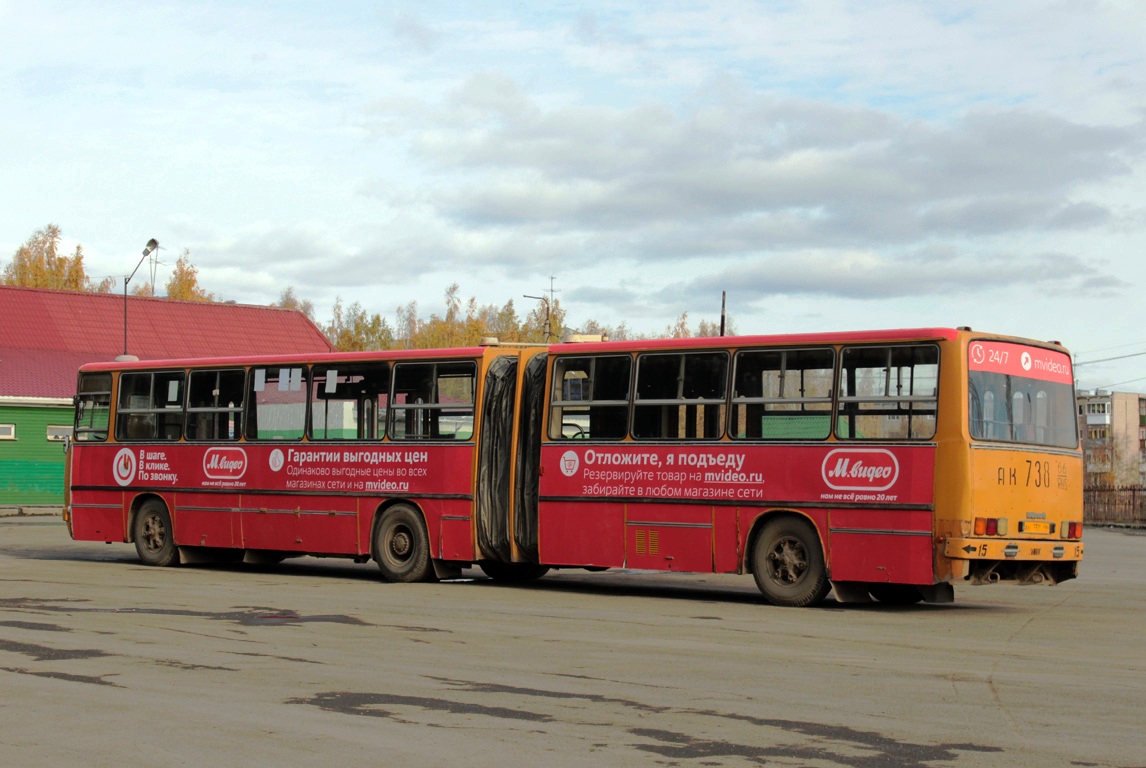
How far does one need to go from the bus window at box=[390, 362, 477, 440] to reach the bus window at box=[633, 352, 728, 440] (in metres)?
2.61

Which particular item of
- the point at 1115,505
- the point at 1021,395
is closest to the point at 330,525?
the point at 1021,395

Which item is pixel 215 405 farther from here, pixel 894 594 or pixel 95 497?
pixel 894 594

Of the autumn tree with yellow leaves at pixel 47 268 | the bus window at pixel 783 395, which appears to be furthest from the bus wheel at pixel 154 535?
the autumn tree with yellow leaves at pixel 47 268

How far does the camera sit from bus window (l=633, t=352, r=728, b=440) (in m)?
17.6

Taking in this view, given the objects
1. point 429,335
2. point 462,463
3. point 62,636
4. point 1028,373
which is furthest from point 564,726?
point 429,335

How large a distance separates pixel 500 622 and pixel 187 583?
634 centimetres

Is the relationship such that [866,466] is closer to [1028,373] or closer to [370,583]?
[1028,373]

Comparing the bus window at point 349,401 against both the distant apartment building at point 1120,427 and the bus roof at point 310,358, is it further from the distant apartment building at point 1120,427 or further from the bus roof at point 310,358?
the distant apartment building at point 1120,427

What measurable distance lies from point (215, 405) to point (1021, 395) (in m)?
11.8

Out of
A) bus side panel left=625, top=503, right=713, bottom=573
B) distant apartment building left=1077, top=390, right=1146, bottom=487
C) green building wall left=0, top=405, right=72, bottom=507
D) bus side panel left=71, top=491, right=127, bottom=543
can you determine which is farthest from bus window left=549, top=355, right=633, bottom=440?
distant apartment building left=1077, top=390, right=1146, bottom=487

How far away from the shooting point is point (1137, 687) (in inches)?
423

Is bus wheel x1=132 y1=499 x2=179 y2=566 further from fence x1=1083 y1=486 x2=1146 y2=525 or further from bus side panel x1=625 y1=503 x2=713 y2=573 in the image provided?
fence x1=1083 y1=486 x2=1146 y2=525

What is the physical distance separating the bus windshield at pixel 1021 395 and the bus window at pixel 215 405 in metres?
11.0

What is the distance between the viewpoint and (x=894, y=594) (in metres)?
18.5
